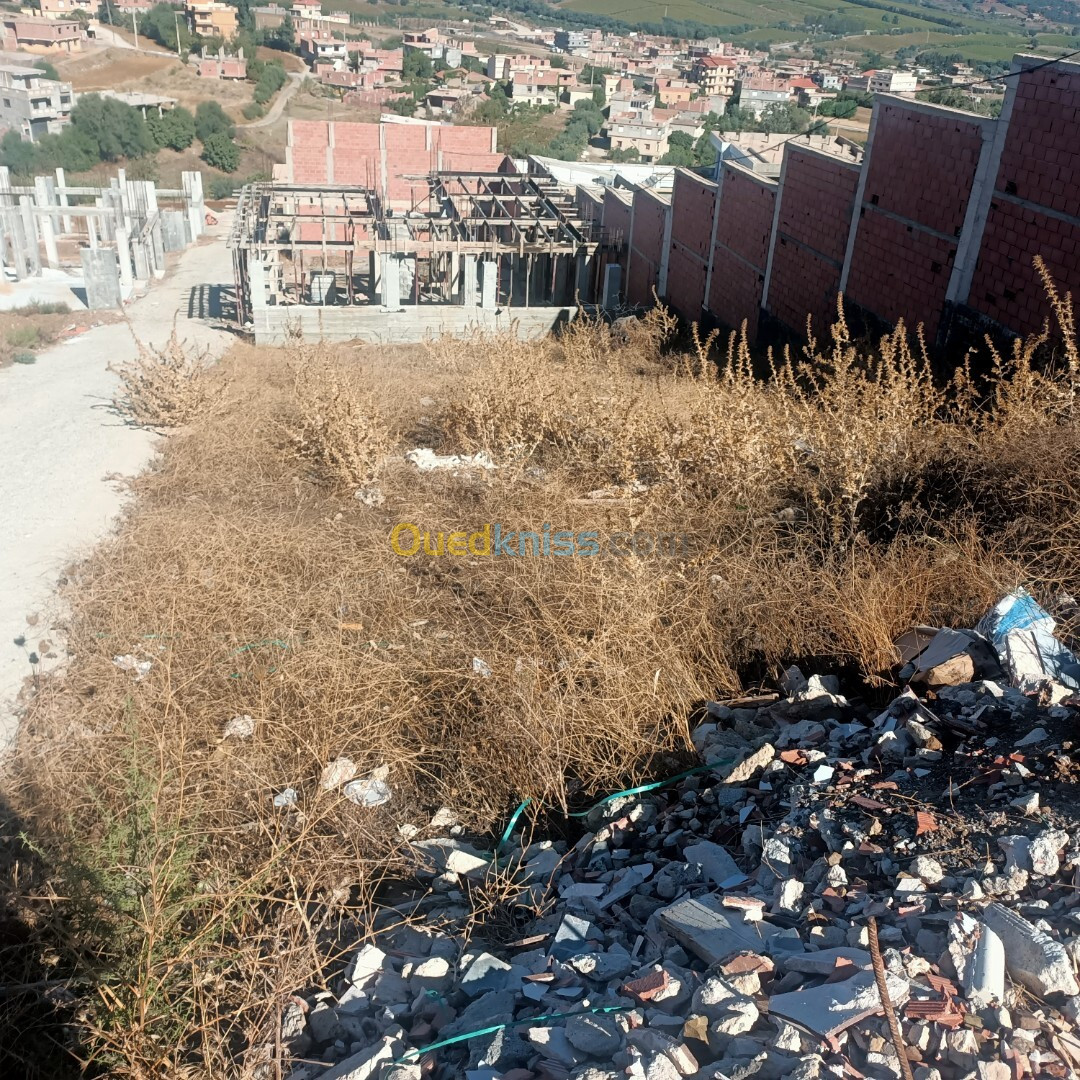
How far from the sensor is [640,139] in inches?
2072

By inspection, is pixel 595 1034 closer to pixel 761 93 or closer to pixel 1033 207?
pixel 1033 207

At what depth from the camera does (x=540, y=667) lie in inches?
185

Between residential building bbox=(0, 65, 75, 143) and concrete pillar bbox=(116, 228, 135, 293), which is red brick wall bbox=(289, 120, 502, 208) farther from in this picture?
residential building bbox=(0, 65, 75, 143)

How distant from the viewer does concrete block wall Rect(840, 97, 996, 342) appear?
8.84 m

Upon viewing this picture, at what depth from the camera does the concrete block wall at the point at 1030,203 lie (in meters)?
7.54

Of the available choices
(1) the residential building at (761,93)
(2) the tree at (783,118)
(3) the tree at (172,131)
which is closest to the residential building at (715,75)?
(1) the residential building at (761,93)

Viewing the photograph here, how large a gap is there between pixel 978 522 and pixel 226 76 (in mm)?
68446

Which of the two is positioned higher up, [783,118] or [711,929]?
[711,929]

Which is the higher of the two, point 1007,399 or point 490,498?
point 1007,399

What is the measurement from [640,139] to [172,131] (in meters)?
24.8

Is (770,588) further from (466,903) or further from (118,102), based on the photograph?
(118,102)

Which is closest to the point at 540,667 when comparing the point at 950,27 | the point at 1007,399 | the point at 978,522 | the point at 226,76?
the point at 978,522

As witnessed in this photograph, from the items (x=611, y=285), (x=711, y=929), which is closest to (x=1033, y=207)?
(x=711, y=929)

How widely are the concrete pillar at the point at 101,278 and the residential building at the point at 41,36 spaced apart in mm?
63621
